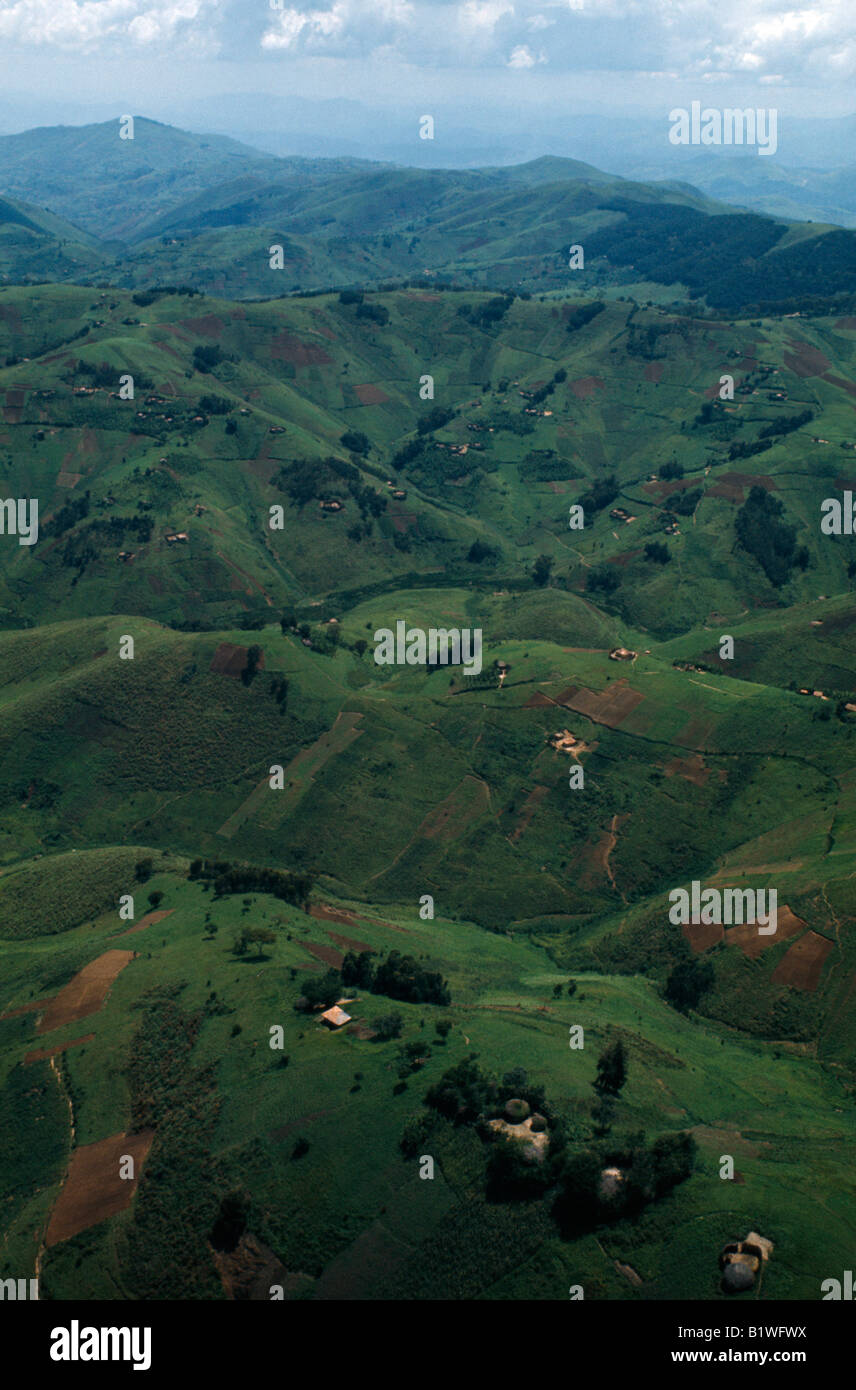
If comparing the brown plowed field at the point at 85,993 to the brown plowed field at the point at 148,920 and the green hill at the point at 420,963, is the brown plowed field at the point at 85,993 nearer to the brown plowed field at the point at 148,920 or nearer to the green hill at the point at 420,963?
the green hill at the point at 420,963

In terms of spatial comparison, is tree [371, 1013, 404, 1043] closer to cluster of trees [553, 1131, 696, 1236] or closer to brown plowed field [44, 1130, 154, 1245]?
cluster of trees [553, 1131, 696, 1236]

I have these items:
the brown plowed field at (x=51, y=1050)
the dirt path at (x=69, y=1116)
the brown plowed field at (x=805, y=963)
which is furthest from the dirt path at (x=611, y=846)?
the dirt path at (x=69, y=1116)

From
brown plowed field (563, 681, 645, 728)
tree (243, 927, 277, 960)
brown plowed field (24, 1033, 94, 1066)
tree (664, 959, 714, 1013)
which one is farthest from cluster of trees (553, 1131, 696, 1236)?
brown plowed field (563, 681, 645, 728)

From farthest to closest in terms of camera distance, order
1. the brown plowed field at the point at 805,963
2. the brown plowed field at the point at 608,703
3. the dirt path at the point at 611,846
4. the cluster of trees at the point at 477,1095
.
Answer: the brown plowed field at the point at 608,703, the dirt path at the point at 611,846, the brown plowed field at the point at 805,963, the cluster of trees at the point at 477,1095

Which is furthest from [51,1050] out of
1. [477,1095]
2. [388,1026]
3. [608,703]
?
[608,703]

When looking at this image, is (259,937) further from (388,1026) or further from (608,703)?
(608,703)

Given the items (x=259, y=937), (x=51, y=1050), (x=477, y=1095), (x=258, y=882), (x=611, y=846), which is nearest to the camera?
(x=477, y=1095)
